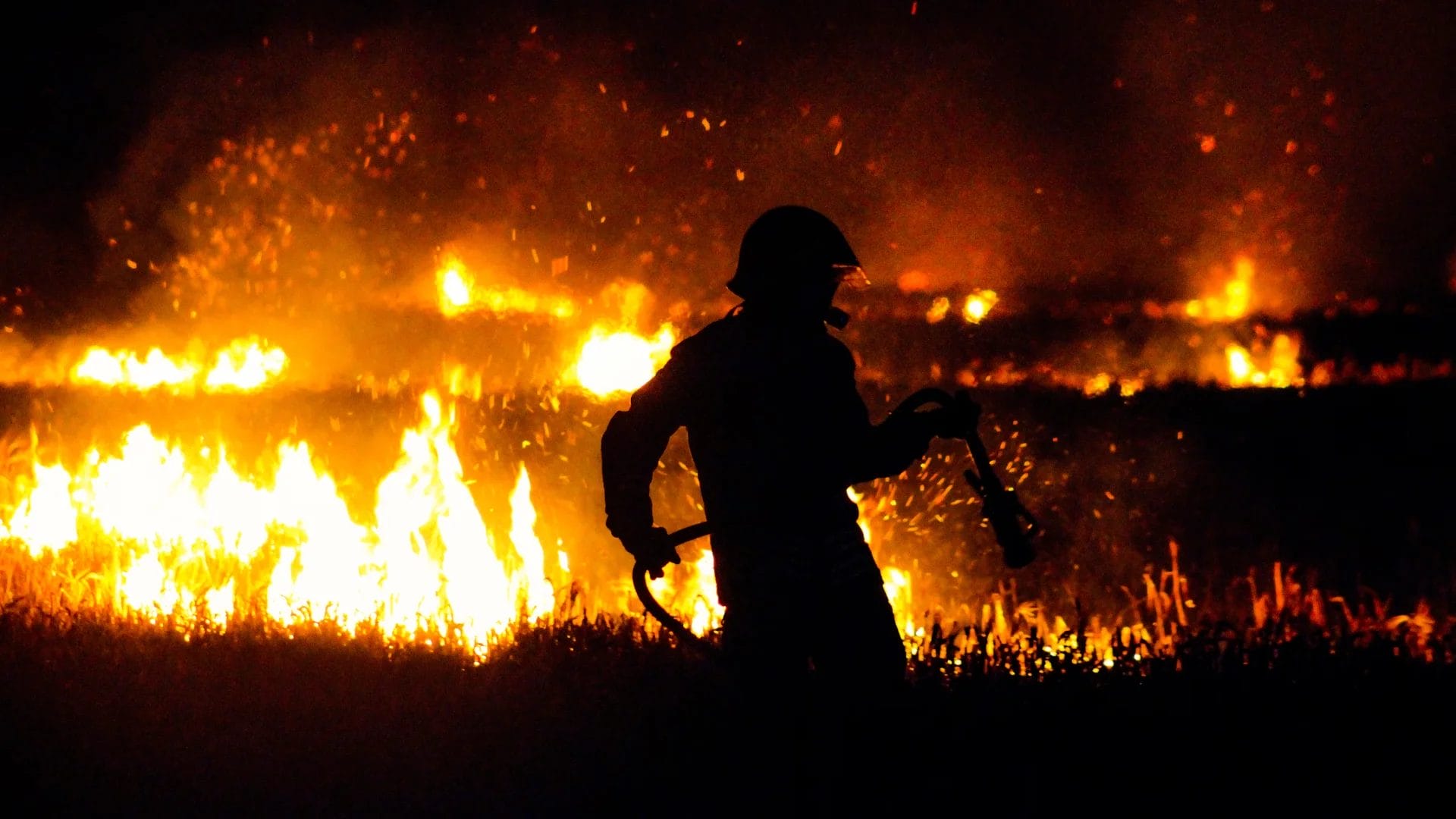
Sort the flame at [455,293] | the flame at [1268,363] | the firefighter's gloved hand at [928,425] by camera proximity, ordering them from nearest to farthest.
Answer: the firefighter's gloved hand at [928,425] → the flame at [455,293] → the flame at [1268,363]

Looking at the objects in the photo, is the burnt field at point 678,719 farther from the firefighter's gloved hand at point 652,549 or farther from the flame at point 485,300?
the flame at point 485,300

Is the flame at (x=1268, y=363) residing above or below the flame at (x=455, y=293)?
below

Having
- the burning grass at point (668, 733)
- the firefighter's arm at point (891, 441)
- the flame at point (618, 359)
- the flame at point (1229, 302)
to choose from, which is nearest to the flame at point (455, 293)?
the flame at point (618, 359)

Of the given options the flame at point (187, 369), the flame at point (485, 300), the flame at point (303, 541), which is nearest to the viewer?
the flame at point (303, 541)

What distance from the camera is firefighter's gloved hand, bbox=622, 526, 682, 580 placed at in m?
3.85

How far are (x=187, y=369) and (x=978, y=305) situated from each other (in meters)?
10.2

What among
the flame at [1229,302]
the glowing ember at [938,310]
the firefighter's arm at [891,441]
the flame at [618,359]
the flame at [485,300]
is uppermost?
the glowing ember at [938,310]

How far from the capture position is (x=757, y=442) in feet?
13.2

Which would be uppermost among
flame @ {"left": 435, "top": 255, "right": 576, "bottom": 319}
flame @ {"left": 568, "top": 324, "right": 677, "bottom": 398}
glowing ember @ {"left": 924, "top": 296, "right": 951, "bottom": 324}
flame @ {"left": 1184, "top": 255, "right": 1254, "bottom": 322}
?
glowing ember @ {"left": 924, "top": 296, "right": 951, "bottom": 324}

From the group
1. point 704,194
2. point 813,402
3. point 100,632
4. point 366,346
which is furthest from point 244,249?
point 813,402

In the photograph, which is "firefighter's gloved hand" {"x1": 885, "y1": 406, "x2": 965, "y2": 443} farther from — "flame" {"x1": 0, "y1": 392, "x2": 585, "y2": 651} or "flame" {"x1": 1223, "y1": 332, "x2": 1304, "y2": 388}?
"flame" {"x1": 1223, "y1": 332, "x2": 1304, "y2": 388}

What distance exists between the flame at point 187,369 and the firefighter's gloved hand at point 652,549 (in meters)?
9.40

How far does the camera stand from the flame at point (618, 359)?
412 inches

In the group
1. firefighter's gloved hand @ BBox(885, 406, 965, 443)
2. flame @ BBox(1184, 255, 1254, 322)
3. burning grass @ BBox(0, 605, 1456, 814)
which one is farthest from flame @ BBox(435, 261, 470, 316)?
flame @ BBox(1184, 255, 1254, 322)
